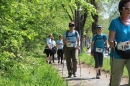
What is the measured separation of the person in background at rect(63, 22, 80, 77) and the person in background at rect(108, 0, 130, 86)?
176 inches

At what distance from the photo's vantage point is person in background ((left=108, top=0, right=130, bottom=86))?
5.20 m

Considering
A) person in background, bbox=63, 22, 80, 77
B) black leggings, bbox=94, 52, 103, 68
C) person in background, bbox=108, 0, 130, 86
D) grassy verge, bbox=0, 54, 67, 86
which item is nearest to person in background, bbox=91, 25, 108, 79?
black leggings, bbox=94, 52, 103, 68

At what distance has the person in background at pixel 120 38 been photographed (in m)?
5.20

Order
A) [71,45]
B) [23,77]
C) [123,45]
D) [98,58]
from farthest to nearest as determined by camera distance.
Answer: [98,58] < [71,45] < [23,77] < [123,45]

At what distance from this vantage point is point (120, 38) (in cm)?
527

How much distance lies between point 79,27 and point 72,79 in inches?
668

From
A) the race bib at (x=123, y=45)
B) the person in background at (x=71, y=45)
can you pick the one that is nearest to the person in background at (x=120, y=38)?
the race bib at (x=123, y=45)

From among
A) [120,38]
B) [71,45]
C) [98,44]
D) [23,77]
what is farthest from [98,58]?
[120,38]

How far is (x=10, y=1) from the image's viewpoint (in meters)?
6.14

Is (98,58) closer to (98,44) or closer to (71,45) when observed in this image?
(98,44)

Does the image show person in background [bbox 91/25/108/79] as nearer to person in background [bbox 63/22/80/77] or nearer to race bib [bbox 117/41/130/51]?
person in background [bbox 63/22/80/77]

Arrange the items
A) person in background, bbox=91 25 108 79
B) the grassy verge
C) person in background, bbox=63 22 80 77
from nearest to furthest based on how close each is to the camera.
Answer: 1. the grassy verge
2. person in background, bbox=63 22 80 77
3. person in background, bbox=91 25 108 79

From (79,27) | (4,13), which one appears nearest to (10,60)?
(4,13)

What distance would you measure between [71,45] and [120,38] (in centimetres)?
471
